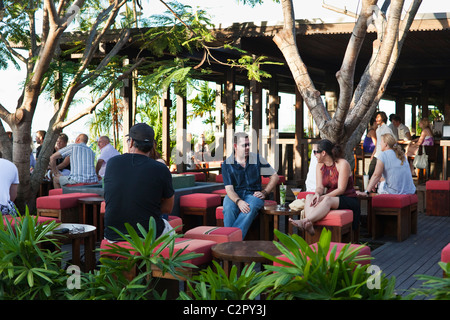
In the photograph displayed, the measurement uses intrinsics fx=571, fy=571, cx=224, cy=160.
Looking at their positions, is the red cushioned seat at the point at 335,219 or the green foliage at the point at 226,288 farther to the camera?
the red cushioned seat at the point at 335,219

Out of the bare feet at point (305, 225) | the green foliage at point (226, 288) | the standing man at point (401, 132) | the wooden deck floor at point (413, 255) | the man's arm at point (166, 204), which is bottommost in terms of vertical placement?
the wooden deck floor at point (413, 255)

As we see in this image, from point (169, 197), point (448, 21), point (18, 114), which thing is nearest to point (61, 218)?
point (18, 114)

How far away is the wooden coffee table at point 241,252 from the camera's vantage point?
3566 millimetres

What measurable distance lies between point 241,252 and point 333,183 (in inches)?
109

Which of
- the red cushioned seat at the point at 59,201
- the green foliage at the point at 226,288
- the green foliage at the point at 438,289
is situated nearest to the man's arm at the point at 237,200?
→ the red cushioned seat at the point at 59,201

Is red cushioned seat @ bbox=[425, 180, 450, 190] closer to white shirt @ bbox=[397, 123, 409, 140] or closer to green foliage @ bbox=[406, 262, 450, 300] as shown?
white shirt @ bbox=[397, 123, 409, 140]

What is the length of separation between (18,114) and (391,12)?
508 centimetres

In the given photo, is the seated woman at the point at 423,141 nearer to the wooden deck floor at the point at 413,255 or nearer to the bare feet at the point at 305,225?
the wooden deck floor at the point at 413,255

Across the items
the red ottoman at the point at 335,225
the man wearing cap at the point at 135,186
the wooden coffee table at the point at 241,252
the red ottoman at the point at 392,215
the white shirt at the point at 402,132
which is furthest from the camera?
the white shirt at the point at 402,132

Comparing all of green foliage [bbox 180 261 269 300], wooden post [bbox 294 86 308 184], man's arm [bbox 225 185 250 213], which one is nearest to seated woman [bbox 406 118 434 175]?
wooden post [bbox 294 86 308 184]

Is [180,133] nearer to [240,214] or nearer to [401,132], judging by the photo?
[401,132]

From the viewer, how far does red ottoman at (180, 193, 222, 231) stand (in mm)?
7086

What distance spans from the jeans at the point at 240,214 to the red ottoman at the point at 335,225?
622 mm

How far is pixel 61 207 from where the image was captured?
689 centimetres
